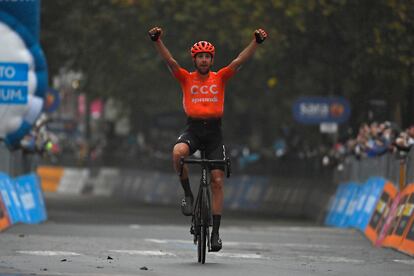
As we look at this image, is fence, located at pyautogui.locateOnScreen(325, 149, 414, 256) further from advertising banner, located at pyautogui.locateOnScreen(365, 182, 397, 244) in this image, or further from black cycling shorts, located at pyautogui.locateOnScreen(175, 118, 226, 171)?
black cycling shorts, located at pyautogui.locateOnScreen(175, 118, 226, 171)

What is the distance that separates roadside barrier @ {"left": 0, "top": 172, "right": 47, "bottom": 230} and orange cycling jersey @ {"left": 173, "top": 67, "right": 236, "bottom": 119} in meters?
7.09

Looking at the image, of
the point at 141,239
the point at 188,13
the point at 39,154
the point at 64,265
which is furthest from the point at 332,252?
the point at 188,13

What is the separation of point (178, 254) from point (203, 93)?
2.17m

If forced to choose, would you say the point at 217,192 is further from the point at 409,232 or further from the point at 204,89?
the point at 409,232

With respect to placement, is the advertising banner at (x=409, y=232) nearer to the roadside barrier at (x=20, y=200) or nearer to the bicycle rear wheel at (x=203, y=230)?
the bicycle rear wheel at (x=203, y=230)

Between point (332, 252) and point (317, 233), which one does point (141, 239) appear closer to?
point (332, 252)

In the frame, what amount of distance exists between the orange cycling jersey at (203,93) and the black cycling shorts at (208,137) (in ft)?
0.22

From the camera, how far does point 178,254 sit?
1584cm

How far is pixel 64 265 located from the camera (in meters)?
13.6

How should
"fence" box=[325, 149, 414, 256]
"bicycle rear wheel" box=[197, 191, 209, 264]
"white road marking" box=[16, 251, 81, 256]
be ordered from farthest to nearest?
"fence" box=[325, 149, 414, 256] < "white road marking" box=[16, 251, 81, 256] < "bicycle rear wheel" box=[197, 191, 209, 264]

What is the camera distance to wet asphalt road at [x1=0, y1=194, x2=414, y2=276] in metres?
13.5

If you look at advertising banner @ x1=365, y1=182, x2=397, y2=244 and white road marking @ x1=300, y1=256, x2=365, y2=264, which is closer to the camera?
white road marking @ x1=300, y1=256, x2=365, y2=264

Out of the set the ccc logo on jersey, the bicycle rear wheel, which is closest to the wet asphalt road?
the bicycle rear wheel

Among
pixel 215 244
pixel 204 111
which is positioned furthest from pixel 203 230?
pixel 204 111
